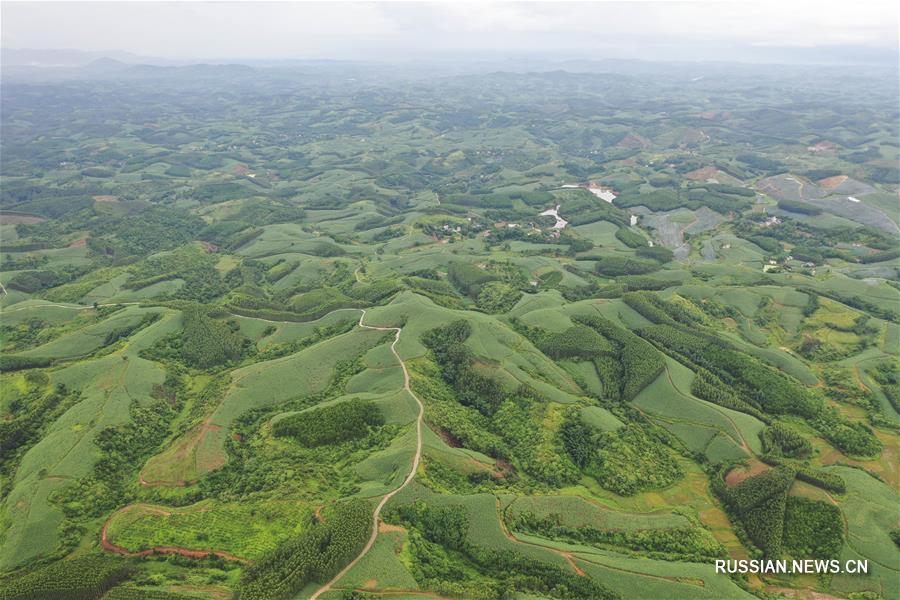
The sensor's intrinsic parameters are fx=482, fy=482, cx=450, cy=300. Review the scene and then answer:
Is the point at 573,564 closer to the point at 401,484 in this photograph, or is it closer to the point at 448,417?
the point at 401,484

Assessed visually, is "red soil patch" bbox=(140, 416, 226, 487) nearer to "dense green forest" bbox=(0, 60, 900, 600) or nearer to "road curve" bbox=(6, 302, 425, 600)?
"dense green forest" bbox=(0, 60, 900, 600)

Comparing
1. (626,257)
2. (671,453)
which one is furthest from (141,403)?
(626,257)

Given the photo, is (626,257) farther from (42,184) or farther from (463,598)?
(42,184)

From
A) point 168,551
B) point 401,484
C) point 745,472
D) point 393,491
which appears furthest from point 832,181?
point 168,551

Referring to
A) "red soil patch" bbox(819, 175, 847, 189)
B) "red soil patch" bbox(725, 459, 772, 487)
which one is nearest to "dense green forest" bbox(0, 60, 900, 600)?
"red soil patch" bbox(725, 459, 772, 487)

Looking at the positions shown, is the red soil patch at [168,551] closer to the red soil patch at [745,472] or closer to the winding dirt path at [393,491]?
the winding dirt path at [393,491]

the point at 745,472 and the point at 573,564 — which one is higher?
the point at 573,564
